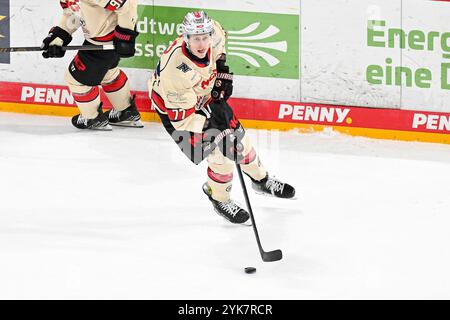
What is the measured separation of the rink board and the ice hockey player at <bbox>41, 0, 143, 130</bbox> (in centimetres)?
24

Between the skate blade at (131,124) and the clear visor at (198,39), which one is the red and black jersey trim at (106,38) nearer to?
the skate blade at (131,124)

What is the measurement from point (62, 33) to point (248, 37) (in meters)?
1.22

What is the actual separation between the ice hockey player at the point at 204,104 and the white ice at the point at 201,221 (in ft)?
0.86

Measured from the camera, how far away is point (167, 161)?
331 inches

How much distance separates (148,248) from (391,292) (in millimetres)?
1354

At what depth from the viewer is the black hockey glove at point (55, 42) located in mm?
8594

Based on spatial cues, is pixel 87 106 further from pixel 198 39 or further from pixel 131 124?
pixel 198 39

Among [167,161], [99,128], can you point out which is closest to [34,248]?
[167,161]

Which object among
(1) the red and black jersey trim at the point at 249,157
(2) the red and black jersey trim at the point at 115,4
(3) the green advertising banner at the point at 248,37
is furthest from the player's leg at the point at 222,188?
(3) the green advertising banner at the point at 248,37

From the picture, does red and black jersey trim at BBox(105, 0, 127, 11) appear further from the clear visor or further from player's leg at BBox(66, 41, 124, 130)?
the clear visor

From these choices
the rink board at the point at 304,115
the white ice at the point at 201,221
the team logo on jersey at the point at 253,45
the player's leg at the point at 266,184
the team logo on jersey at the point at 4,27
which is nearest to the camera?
the white ice at the point at 201,221

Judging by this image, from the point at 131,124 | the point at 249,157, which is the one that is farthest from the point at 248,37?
the point at 249,157

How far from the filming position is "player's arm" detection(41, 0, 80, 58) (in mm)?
8602

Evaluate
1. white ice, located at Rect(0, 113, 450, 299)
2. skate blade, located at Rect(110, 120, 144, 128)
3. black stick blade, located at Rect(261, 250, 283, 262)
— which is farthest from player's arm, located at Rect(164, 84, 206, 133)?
skate blade, located at Rect(110, 120, 144, 128)
